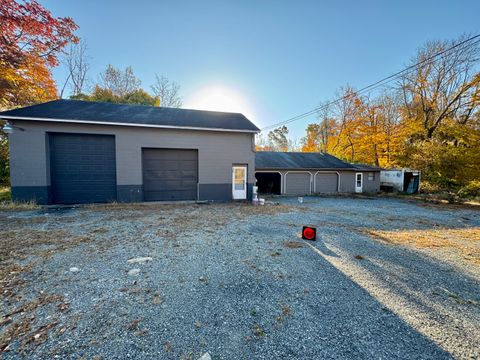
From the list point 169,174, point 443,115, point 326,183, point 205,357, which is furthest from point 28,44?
point 443,115

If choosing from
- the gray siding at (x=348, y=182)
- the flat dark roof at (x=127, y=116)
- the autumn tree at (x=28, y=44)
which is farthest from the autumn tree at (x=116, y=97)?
the gray siding at (x=348, y=182)

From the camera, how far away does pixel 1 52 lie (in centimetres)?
954

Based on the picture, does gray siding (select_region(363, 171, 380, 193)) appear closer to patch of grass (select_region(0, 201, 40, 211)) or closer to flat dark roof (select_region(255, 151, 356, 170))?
flat dark roof (select_region(255, 151, 356, 170))

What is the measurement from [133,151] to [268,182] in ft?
32.8

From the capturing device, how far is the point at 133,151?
370 inches

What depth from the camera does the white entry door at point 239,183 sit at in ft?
35.8

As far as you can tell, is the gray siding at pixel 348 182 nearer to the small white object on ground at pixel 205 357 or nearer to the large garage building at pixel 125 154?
the large garage building at pixel 125 154

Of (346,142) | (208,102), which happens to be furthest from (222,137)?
(346,142)

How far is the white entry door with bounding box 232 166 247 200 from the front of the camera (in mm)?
10914

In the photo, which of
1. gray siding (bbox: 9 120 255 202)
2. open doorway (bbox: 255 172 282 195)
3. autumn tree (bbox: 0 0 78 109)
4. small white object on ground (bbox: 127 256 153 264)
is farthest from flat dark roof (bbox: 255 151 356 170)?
autumn tree (bbox: 0 0 78 109)

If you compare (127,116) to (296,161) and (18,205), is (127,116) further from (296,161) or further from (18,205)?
(296,161)

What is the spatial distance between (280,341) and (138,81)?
2444 cm

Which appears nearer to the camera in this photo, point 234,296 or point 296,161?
point 234,296

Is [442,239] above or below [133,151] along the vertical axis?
below
